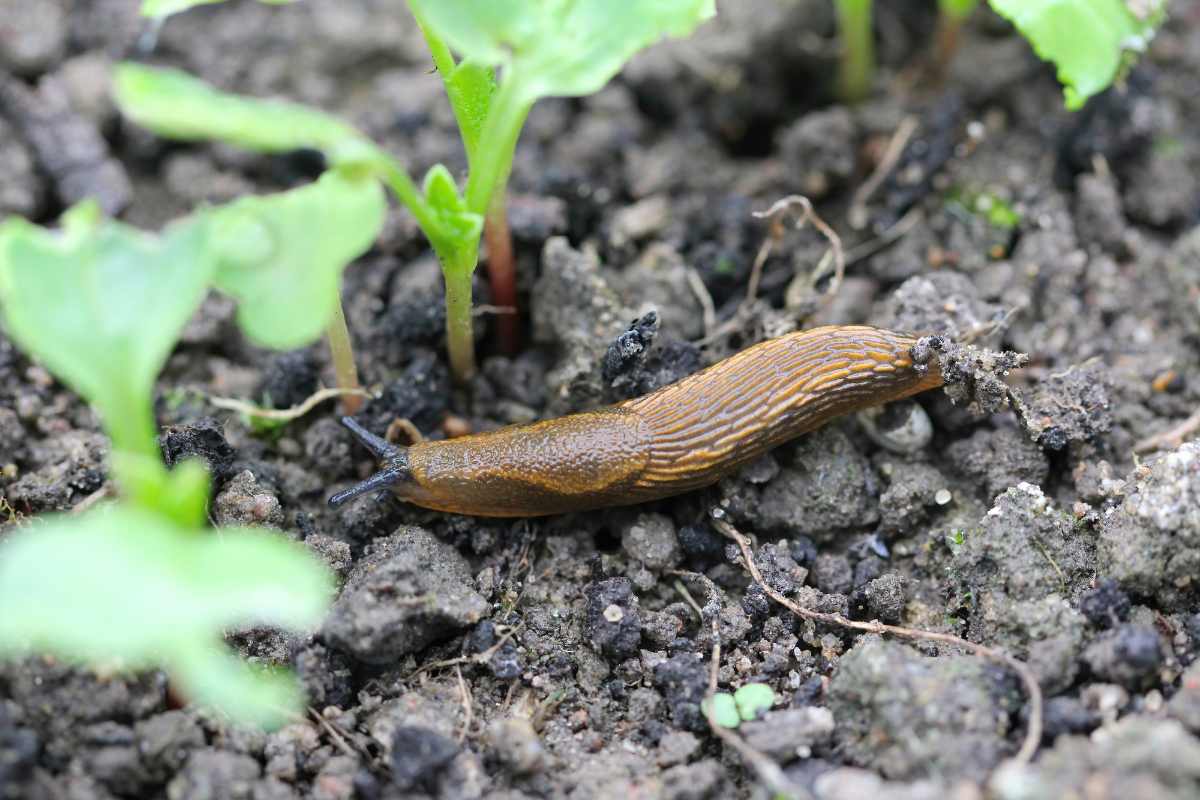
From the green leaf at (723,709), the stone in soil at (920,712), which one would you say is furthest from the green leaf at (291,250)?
the stone in soil at (920,712)

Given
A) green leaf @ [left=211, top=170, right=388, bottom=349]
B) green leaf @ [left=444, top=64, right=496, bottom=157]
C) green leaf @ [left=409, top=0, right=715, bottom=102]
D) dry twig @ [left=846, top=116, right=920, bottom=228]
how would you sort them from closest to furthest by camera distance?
green leaf @ [left=211, top=170, right=388, bottom=349]
green leaf @ [left=409, top=0, right=715, bottom=102]
green leaf @ [left=444, top=64, right=496, bottom=157]
dry twig @ [left=846, top=116, right=920, bottom=228]

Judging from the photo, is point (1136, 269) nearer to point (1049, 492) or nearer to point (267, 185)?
point (1049, 492)

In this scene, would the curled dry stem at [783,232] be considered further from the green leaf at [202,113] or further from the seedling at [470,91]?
the green leaf at [202,113]

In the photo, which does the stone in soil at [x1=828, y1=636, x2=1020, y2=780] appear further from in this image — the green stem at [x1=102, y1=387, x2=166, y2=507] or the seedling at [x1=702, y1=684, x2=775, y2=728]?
the green stem at [x1=102, y1=387, x2=166, y2=507]

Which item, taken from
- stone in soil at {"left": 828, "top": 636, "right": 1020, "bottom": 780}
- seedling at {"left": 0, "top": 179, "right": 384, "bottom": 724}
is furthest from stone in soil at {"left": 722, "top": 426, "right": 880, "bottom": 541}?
seedling at {"left": 0, "top": 179, "right": 384, "bottom": 724}

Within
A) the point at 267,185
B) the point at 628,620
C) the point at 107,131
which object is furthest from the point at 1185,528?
the point at 107,131

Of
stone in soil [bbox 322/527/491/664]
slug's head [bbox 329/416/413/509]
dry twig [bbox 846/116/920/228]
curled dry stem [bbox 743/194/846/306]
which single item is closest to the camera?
stone in soil [bbox 322/527/491/664]
